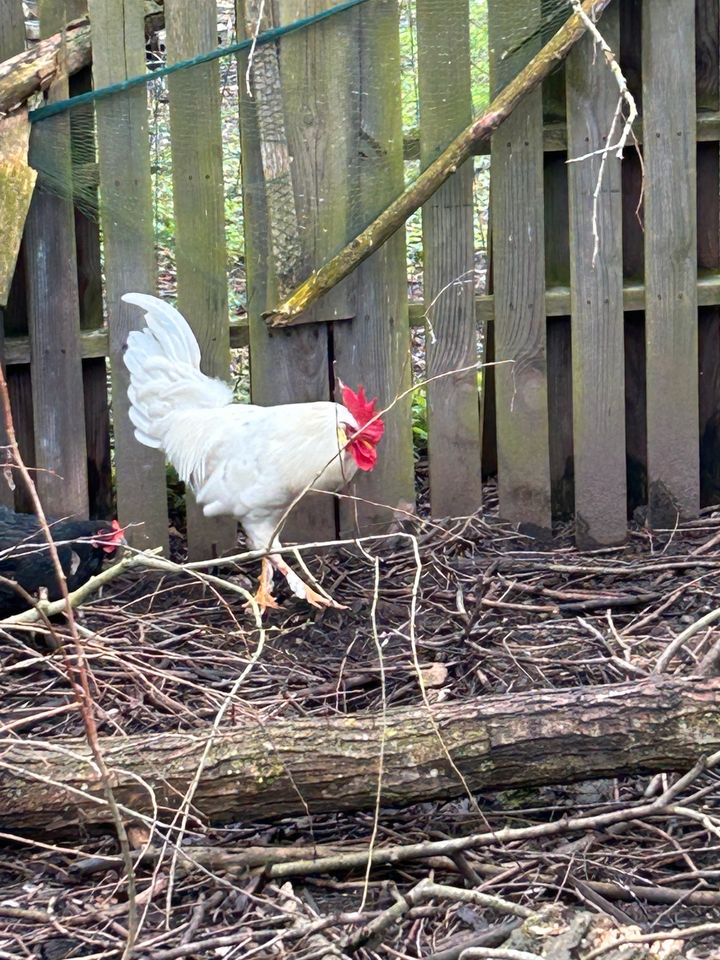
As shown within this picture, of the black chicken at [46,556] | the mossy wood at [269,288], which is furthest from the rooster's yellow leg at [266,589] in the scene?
the black chicken at [46,556]

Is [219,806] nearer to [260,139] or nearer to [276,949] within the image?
[276,949]

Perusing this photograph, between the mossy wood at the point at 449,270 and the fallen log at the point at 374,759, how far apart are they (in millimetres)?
2036

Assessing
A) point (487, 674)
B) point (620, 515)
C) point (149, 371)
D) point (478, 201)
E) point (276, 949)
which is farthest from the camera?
point (478, 201)

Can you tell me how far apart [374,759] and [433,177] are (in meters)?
2.55

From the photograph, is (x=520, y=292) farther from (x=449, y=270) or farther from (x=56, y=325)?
(x=56, y=325)

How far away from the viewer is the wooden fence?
4828 mm

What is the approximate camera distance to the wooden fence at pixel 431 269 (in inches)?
190

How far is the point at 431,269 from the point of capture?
5023mm

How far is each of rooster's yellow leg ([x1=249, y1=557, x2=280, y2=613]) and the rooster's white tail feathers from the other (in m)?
0.65

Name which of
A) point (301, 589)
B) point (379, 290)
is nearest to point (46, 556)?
point (301, 589)

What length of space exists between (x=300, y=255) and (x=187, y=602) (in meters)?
1.49

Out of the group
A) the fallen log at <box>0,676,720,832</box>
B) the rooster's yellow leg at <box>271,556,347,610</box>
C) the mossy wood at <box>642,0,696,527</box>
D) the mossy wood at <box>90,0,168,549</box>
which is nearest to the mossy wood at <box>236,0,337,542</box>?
the rooster's yellow leg at <box>271,556,347,610</box>

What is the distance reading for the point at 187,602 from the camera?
4.88m

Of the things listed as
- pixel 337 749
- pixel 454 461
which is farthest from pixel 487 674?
pixel 454 461
